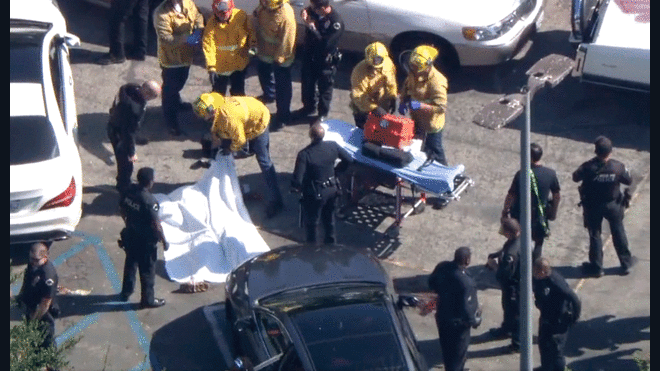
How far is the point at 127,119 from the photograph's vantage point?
1313cm

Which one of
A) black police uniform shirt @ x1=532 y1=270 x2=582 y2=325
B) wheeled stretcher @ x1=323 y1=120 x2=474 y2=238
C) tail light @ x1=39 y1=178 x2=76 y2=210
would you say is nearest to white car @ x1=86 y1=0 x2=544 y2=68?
wheeled stretcher @ x1=323 y1=120 x2=474 y2=238

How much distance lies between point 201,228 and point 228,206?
16.4 inches

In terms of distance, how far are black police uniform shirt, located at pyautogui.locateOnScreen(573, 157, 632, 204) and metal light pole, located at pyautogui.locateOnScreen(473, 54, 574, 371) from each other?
314cm

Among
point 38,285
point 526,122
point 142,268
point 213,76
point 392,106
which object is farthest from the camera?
point 213,76

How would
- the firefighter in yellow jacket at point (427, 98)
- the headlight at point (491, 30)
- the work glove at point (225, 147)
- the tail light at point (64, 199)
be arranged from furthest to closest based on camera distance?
the headlight at point (491, 30) → the firefighter in yellow jacket at point (427, 98) → the work glove at point (225, 147) → the tail light at point (64, 199)

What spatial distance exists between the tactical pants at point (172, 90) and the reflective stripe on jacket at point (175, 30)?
0.10 meters

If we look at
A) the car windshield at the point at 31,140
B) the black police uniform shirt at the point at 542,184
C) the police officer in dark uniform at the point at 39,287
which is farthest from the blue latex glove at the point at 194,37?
the black police uniform shirt at the point at 542,184

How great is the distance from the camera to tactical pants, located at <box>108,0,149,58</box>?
15.7m

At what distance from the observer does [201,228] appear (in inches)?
507

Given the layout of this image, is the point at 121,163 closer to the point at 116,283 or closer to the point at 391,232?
the point at 116,283

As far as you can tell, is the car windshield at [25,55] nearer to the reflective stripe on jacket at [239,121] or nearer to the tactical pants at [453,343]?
the reflective stripe on jacket at [239,121]

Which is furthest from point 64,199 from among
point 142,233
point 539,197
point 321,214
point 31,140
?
point 539,197

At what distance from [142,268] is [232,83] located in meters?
3.57

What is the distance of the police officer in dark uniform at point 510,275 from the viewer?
433 inches
